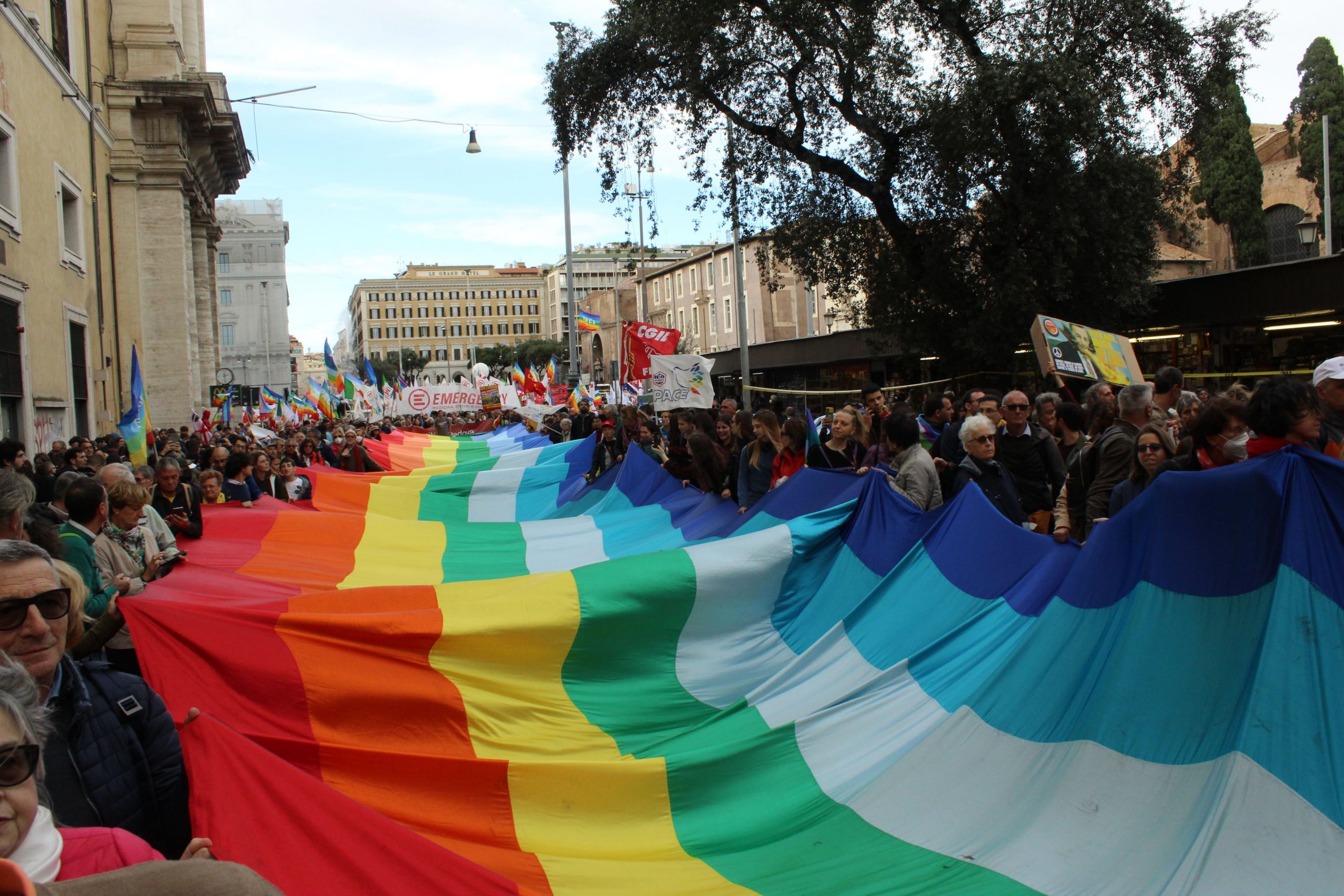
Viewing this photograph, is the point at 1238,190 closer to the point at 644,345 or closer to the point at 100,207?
the point at 644,345

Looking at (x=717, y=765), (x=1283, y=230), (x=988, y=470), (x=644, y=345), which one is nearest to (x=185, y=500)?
(x=717, y=765)

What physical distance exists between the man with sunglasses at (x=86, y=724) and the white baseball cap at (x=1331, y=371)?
519 centimetres

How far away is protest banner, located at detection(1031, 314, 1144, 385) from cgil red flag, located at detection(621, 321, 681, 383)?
7078 mm

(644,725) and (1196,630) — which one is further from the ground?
(1196,630)

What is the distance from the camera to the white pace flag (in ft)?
49.6

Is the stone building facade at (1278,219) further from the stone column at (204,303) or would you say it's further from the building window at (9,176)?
the building window at (9,176)

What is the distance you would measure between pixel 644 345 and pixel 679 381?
6.28ft

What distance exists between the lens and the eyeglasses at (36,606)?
9.15 ft

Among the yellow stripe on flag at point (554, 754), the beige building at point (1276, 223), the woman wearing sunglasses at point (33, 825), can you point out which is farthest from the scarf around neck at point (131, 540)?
the beige building at point (1276, 223)

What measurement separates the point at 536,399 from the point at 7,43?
56.0ft

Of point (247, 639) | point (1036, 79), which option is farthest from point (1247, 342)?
point (247, 639)

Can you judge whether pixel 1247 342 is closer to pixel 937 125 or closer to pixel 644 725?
pixel 937 125

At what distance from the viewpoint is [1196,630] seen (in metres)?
3.84

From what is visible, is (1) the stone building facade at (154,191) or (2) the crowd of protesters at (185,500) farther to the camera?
(1) the stone building facade at (154,191)
